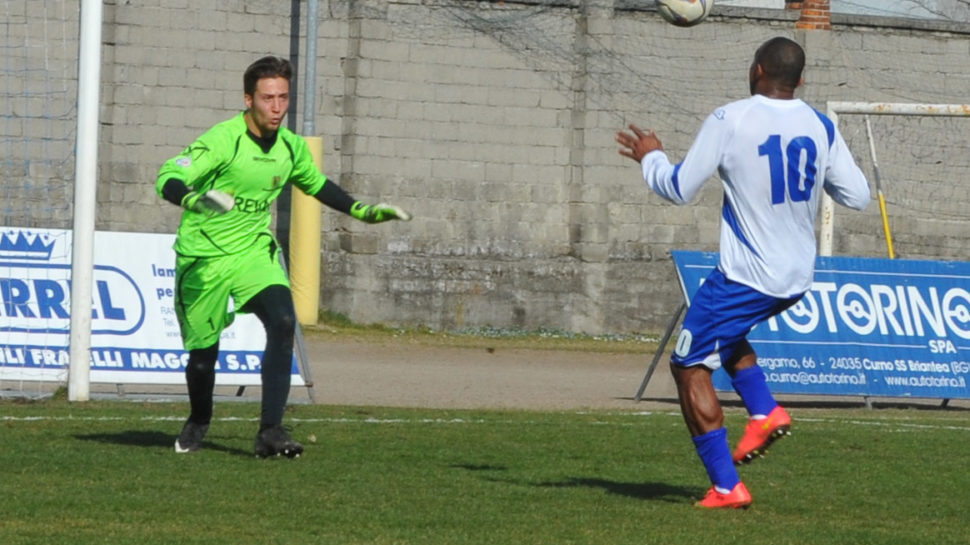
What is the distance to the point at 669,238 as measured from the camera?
854 inches

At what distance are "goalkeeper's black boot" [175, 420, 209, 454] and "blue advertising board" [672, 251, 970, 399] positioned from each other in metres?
5.70

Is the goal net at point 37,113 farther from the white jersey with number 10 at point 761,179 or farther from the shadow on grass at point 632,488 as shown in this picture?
the white jersey with number 10 at point 761,179

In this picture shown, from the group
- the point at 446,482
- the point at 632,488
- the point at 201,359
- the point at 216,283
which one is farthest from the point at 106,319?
the point at 632,488

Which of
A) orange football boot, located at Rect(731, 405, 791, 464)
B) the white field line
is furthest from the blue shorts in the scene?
the white field line

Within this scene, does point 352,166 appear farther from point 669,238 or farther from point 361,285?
point 669,238

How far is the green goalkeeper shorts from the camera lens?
28.6 ft

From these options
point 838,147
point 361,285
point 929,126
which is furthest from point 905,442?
point 929,126

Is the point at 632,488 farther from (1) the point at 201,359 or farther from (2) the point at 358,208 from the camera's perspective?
(1) the point at 201,359

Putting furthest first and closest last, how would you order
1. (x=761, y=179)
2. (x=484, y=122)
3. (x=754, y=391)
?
(x=484, y=122) → (x=754, y=391) → (x=761, y=179)

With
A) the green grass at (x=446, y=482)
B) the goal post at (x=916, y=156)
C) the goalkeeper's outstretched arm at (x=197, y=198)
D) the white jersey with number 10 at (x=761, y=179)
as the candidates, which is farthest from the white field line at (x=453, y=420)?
the goal post at (x=916, y=156)

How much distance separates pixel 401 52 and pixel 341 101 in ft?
3.00

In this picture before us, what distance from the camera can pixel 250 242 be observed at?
878cm

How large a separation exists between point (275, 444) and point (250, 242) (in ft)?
3.38

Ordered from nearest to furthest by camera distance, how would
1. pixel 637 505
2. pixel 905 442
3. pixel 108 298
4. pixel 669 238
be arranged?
pixel 637 505
pixel 905 442
pixel 108 298
pixel 669 238
